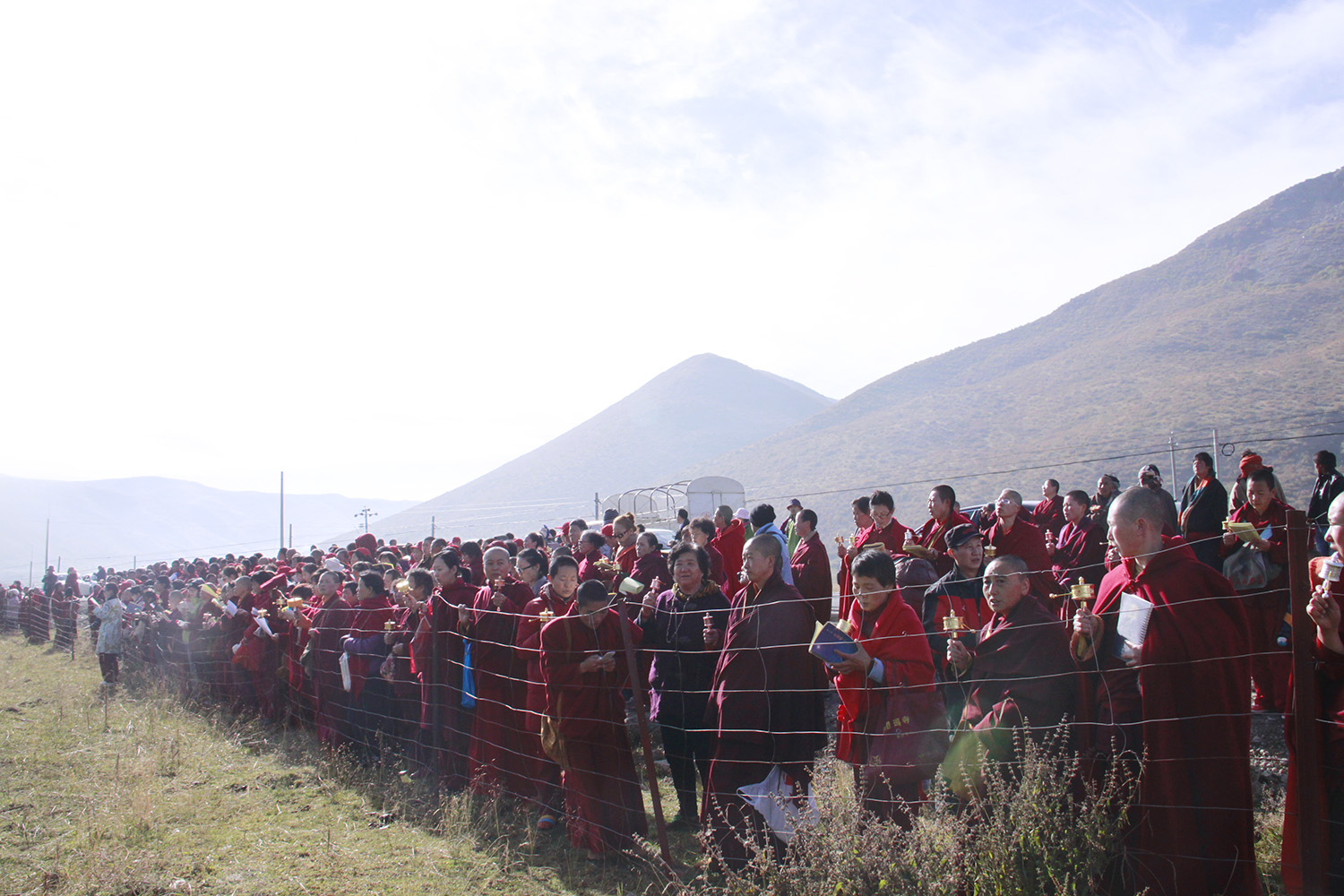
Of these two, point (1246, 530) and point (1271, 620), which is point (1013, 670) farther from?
point (1271, 620)

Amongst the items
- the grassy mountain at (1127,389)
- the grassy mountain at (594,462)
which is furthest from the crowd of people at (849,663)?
the grassy mountain at (594,462)

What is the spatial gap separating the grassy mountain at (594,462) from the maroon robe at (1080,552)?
91.6 metres

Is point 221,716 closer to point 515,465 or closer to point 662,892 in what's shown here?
point 662,892

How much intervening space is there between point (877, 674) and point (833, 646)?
41 cm

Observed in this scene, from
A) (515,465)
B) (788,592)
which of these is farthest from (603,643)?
(515,465)

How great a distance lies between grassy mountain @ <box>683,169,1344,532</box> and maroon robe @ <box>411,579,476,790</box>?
29913 mm

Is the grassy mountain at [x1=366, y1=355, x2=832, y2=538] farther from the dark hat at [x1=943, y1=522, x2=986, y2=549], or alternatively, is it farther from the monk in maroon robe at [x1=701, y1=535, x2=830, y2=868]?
the monk in maroon robe at [x1=701, y1=535, x2=830, y2=868]

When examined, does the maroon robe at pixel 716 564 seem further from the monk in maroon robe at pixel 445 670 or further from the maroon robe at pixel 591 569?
the monk in maroon robe at pixel 445 670

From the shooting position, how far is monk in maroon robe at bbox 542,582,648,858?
569 centimetres

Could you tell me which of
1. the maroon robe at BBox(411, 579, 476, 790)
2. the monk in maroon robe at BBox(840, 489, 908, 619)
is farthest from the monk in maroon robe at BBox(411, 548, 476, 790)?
the monk in maroon robe at BBox(840, 489, 908, 619)

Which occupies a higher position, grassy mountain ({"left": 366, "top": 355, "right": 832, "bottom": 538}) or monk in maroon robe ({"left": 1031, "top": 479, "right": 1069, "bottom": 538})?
grassy mountain ({"left": 366, "top": 355, "right": 832, "bottom": 538})

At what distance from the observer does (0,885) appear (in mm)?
5500

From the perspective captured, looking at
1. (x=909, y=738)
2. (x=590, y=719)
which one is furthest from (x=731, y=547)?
(x=909, y=738)

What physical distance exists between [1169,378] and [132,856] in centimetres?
7060
